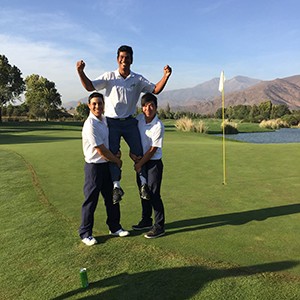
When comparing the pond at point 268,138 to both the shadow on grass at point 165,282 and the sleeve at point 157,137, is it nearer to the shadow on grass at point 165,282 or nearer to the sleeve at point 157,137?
the sleeve at point 157,137

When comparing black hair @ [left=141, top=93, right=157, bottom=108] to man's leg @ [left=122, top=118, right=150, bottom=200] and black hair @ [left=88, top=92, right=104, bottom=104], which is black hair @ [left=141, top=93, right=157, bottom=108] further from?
black hair @ [left=88, top=92, right=104, bottom=104]

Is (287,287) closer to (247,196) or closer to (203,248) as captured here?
(203,248)

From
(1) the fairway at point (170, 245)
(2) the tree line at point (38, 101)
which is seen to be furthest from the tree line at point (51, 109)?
(1) the fairway at point (170, 245)

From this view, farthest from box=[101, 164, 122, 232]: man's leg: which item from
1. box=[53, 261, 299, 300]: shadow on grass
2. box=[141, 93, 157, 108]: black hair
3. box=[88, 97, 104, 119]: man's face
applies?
box=[53, 261, 299, 300]: shadow on grass

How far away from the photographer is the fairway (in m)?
2.67

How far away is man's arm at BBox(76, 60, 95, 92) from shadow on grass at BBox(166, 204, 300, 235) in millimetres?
2093

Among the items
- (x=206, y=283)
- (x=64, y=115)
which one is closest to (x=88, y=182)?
(x=206, y=283)

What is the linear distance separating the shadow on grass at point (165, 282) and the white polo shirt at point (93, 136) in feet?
4.99

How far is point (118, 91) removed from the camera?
4.11 m

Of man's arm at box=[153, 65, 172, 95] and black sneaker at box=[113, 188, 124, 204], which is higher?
man's arm at box=[153, 65, 172, 95]

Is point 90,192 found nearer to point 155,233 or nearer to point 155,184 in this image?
point 155,184

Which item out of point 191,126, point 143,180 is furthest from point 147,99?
point 191,126

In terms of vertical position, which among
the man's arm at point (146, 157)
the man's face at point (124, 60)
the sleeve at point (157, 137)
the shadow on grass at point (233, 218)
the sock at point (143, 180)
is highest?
the man's face at point (124, 60)

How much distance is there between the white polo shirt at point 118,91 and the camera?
13.5 feet
